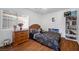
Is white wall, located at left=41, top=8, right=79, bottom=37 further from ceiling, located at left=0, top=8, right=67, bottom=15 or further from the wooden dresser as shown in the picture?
the wooden dresser

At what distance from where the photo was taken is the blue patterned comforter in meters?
1.70

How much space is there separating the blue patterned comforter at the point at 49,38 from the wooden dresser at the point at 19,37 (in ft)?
0.50

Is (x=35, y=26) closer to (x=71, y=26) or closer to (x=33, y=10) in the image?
(x=33, y=10)

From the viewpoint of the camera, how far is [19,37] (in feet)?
5.65

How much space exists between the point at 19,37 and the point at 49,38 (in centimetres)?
50

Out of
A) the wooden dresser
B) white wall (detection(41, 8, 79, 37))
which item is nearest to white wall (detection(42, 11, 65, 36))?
white wall (detection(41, 8, 79, 37))

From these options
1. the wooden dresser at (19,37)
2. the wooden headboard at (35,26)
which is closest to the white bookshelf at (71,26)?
the wooden headboard at (35,26)

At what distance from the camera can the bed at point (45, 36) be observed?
170 centimetres

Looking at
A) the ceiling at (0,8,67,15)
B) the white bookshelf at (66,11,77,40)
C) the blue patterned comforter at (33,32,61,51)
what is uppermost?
the ceiling at (0,8,67,15)

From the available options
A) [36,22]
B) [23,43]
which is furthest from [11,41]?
[36,22]

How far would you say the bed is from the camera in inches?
A: 67.1

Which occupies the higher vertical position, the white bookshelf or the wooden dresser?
the white bookshelf

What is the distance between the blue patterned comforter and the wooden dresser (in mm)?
153
